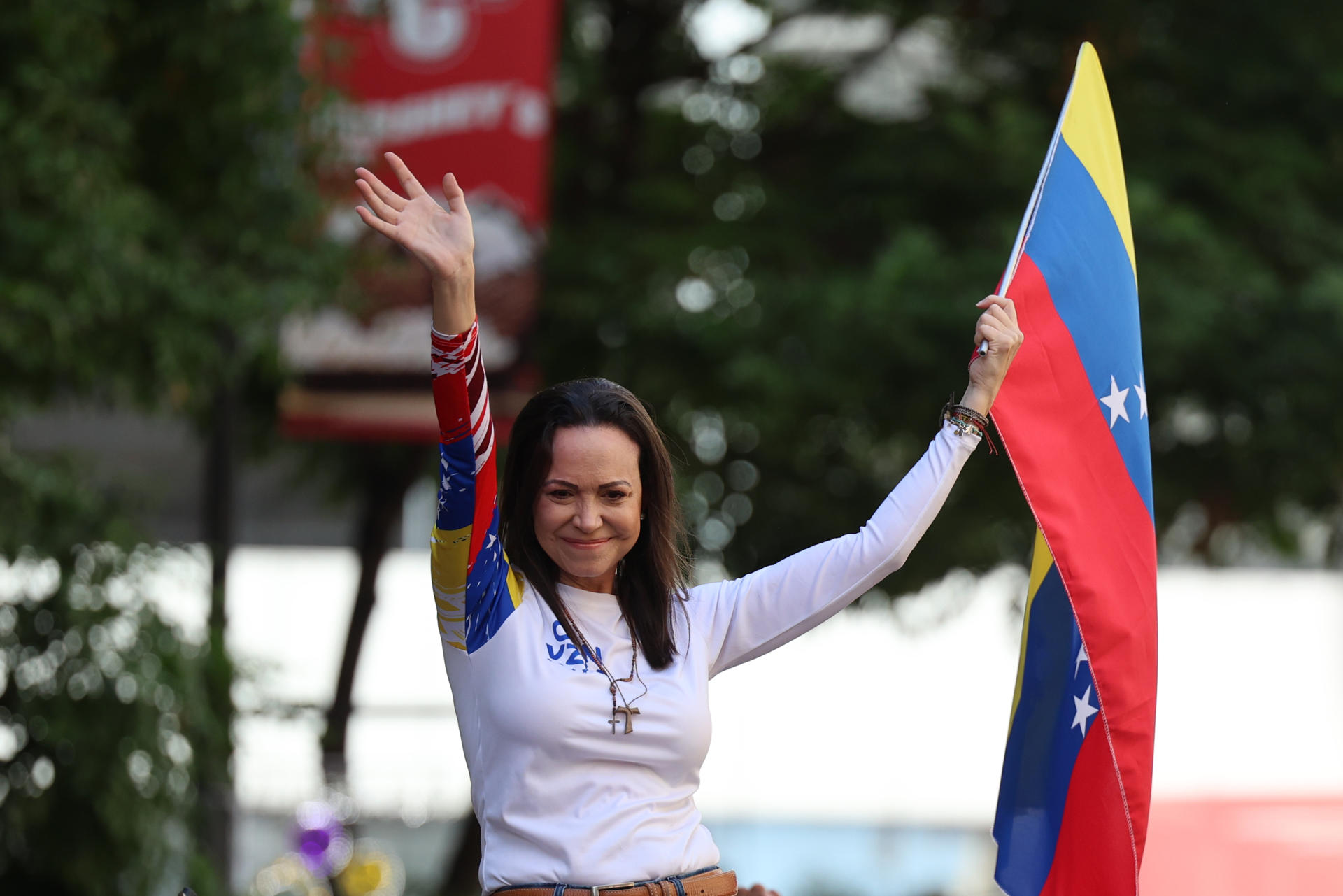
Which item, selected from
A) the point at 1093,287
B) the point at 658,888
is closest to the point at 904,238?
the point at 1093,287

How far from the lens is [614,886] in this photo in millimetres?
2045

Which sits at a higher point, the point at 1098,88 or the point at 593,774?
the point at 1098,88

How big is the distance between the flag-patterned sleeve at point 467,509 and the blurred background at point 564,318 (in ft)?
6.57

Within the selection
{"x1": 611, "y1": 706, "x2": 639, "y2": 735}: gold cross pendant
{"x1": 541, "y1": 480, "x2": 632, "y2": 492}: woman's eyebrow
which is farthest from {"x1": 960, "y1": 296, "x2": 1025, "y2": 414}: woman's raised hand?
{"x1": 611, "y1": 706, "x2": 639, "y2": 735}: gold cross pendant

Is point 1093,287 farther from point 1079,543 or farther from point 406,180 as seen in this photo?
point 406,180

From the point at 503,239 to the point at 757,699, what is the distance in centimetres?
721

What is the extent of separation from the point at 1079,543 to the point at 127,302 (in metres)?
3.97

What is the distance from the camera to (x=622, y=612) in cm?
228

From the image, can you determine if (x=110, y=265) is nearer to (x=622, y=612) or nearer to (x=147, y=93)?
(x=147, y=93)

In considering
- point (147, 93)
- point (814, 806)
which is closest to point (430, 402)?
point (147, 93)

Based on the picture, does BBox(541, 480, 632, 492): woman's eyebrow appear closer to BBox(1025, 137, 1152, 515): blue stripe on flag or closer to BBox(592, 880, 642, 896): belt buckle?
BBox(592, 880, 642, 896): belt buckle

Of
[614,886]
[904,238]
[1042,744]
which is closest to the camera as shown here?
[614,886]

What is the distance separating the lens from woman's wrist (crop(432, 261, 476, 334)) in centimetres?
205

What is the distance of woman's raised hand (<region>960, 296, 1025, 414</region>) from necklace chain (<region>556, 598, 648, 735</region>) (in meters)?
0.67
